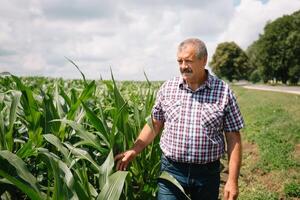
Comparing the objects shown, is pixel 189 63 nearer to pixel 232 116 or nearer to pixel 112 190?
pixel 232 116

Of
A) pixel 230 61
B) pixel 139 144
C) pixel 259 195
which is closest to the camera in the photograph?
pixel 139 144

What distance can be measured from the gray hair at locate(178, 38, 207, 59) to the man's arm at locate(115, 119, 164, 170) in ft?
2.09

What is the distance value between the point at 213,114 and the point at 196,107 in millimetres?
128

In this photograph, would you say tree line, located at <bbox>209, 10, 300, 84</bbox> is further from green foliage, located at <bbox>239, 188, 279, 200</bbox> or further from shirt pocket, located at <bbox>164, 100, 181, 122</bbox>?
shirt pocket, located at <bbox>164, 100, 181, 122</bbox>

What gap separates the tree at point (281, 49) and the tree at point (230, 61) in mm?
19959

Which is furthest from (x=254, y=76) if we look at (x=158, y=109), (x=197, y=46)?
(x=197, y=46)

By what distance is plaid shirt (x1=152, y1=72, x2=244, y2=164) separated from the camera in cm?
272

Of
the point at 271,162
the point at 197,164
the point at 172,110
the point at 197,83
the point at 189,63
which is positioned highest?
the point at 189,63

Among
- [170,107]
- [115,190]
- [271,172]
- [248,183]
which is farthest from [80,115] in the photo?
[271,172]

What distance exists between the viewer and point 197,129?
8.91ft

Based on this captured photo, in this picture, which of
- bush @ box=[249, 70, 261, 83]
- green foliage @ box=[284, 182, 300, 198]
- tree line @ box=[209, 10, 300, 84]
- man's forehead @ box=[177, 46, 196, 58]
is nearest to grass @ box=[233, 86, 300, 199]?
green foliage @ box=[284, 182, 300, 198]

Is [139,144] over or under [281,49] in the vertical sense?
under

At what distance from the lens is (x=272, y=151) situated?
680 centimetres

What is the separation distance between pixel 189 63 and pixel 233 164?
745mm
